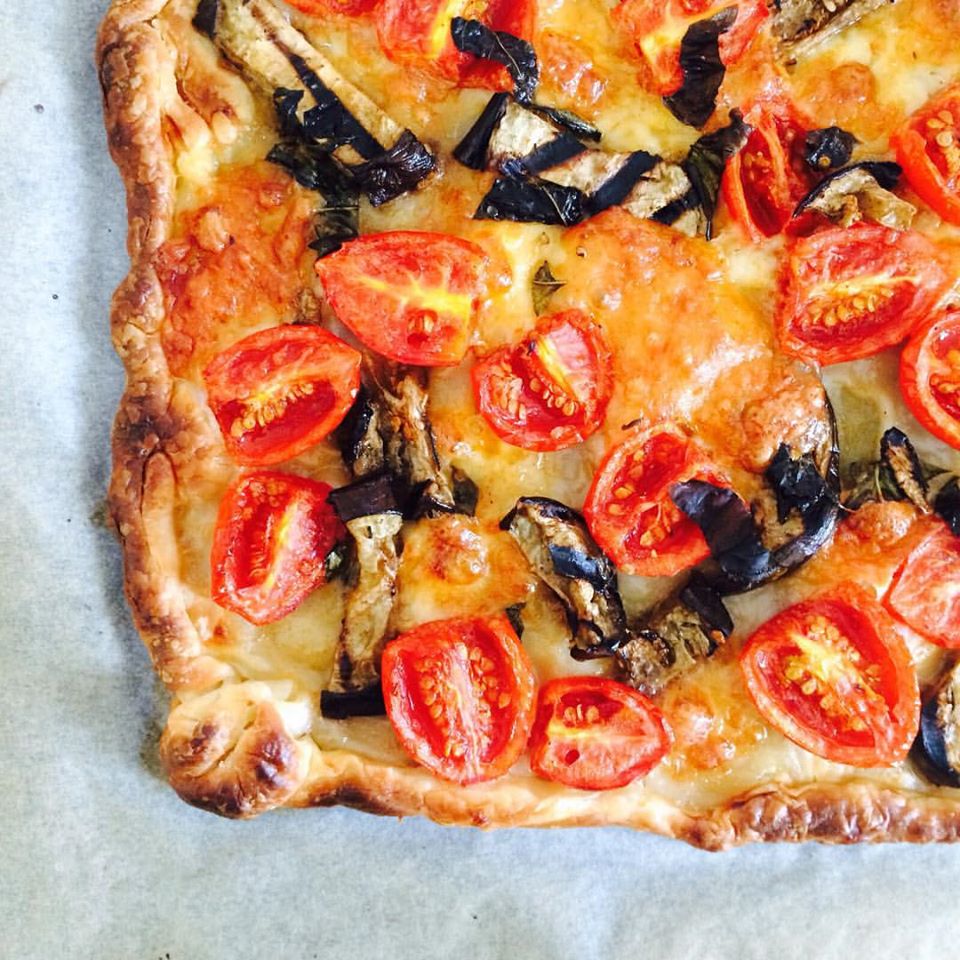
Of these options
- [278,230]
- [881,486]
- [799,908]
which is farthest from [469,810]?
[278,230]

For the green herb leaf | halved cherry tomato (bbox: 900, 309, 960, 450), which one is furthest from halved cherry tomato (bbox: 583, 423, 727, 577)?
halved cherry tomato (bbox: 900, 309, 960, 450)

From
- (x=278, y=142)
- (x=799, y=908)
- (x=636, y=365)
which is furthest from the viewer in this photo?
(x=799, y=908)

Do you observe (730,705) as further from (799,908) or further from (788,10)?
(788,10)

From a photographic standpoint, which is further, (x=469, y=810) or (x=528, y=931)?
(x=528, y=931)

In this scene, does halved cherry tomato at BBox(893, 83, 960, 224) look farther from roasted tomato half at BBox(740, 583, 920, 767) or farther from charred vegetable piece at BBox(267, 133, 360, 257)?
charred vegetable piece at BBox(267, 133, 360, 257)

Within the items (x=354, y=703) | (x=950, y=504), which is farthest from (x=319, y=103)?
(x=950, y=504)

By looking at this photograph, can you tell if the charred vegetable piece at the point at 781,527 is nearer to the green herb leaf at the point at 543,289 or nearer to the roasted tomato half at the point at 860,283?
the roasted tomato half at the point at 860,283
